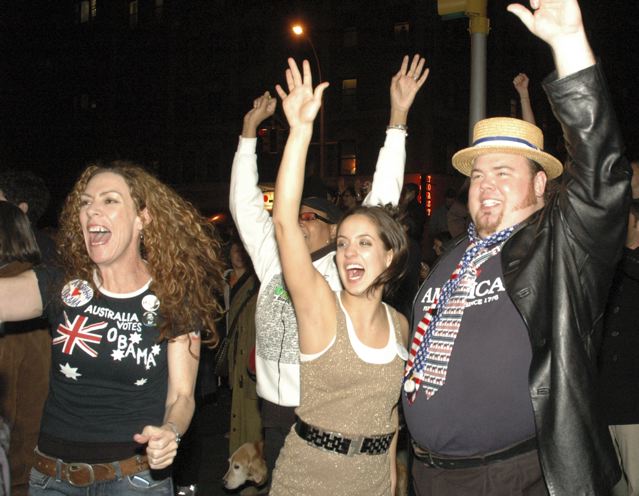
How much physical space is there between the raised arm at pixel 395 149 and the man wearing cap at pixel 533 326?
1.02 m

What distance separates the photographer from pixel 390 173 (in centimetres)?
456

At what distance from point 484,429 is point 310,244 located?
214cm

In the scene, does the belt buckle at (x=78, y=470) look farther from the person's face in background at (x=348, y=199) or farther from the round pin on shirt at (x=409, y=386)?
the person's face in background at (x=348, y=199)

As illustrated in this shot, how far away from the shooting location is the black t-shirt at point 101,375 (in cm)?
320

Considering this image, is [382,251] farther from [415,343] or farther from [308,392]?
[308,392]

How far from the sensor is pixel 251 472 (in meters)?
5.97

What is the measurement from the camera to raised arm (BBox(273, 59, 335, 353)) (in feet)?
10.0

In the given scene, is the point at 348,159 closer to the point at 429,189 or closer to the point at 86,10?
the point at 429,189

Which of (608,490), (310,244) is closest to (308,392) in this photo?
(608,490)

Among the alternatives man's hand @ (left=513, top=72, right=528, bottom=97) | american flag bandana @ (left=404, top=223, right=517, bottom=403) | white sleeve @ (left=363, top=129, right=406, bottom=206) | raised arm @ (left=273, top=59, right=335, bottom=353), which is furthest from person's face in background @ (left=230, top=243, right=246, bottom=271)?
raised arm @ (left=273, top=59, right=335, bottom=353)

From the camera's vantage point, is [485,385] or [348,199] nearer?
[485,385]

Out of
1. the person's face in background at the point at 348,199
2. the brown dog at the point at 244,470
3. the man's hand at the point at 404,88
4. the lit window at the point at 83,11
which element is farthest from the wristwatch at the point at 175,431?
the lit window at the point at 83,11

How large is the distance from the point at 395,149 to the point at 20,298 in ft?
8.30

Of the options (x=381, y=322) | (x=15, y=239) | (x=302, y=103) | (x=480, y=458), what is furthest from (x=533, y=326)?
(x=15, y=239)
